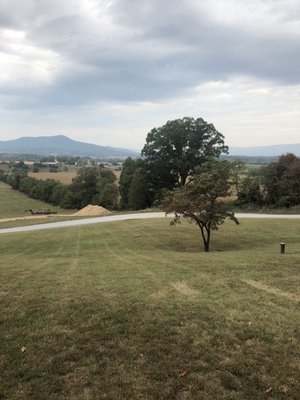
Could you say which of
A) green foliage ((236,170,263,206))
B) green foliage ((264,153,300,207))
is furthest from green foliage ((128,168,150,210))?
green foliage ((264,153,300,207))

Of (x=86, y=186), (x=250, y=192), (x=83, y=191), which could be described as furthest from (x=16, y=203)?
(x=250, y=192)

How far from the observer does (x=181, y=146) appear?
5466 centimetres

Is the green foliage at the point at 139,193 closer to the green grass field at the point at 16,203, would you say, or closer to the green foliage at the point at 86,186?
the green foliage at the point at 86,186

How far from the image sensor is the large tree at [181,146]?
53594 mm

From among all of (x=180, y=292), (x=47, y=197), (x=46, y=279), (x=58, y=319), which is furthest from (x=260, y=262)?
(x=47, y=197)

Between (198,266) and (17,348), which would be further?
(198,266)

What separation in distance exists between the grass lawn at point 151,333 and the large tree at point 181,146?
42.7 metres

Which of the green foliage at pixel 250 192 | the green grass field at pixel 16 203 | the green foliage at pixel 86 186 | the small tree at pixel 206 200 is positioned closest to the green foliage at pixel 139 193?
the green foliage at pixel 250 192

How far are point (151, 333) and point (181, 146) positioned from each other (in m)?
49.5

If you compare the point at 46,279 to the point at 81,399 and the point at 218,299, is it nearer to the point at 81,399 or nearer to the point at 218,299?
the point at 218,299

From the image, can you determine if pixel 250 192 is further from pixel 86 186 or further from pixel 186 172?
pixel 86 186

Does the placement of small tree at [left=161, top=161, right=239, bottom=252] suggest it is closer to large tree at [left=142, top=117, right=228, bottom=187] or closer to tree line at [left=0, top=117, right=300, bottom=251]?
tree line at [left=0, top=117, right=300, bottom=251]

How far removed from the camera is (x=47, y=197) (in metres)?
92.8

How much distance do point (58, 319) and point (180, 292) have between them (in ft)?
9.73
